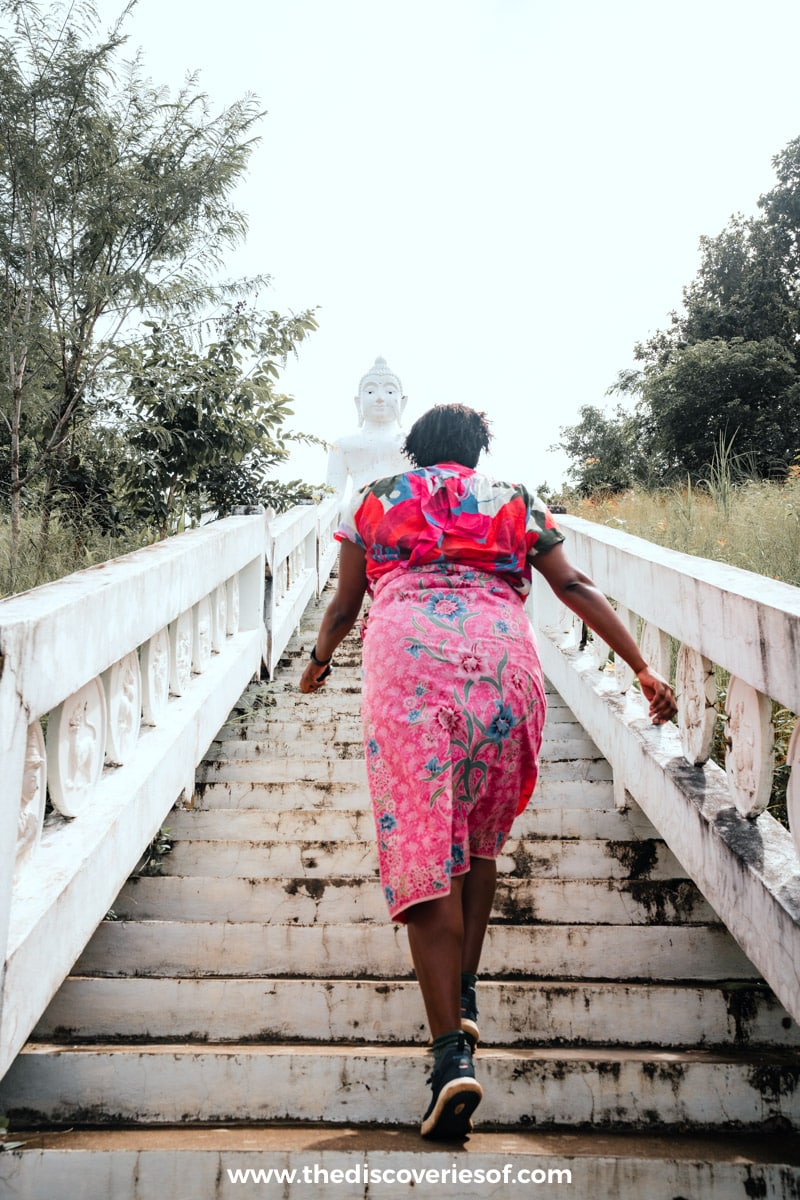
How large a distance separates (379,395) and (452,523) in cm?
992

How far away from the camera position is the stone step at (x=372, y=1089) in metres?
2.26

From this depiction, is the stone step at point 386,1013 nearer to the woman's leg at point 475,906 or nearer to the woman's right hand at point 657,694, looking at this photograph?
the woman's leg at point 475,906

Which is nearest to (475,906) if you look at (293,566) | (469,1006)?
(469,1006)

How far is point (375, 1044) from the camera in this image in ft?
8.27

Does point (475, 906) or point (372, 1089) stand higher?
point (475, 906)

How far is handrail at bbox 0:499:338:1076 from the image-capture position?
1896mm

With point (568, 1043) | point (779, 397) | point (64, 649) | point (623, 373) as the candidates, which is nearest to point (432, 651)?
point (64, 649)

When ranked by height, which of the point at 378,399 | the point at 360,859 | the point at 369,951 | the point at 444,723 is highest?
the point at 378,399

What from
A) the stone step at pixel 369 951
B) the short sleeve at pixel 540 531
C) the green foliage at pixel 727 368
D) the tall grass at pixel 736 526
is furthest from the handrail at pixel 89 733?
the green foliage at pixel 727 368

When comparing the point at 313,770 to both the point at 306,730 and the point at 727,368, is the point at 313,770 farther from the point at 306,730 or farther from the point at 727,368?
the point at 727,368

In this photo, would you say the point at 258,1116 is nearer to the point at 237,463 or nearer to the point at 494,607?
the point at 494,607

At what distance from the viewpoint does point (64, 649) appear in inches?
82.5

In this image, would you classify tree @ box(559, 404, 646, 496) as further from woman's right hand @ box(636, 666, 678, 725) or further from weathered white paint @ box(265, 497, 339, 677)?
woman's right hand @ box(636, 666, 678, 725)

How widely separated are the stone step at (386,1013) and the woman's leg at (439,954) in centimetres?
43
